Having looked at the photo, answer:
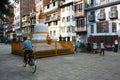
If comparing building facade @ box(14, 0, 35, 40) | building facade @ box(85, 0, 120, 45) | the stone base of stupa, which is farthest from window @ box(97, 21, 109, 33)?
building facade @ box(14, 0, 35, 40)

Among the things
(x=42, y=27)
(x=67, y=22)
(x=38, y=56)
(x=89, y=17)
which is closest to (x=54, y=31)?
(x=67, y=22)

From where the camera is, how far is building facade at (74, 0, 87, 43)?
4609cm

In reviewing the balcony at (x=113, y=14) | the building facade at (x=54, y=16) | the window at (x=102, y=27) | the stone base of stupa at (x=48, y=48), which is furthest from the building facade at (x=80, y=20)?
the stone base of stupa at (x=48, y=48)

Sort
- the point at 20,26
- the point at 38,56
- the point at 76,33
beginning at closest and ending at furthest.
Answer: the point at 38,56 → the point at 76,33 → the point at 20,26

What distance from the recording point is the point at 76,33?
163 ft

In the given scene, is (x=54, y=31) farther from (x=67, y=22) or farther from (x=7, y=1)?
(x=7, y=1)

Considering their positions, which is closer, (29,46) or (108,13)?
(29,46)

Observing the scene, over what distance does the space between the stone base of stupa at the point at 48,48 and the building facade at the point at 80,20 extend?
69.6 ft

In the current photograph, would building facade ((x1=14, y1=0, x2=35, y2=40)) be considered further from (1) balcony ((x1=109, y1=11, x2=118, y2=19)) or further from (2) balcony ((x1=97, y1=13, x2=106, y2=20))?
(1) balcony ((x1=109, y1=11, x2=118, y2=19))

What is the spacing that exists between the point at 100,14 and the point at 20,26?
5672 centimetres

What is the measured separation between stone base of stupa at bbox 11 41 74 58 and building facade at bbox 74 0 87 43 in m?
21.2

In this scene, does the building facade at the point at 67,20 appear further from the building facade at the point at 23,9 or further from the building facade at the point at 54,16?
the building facade at the point at 23,9

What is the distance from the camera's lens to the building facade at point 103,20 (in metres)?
36.8

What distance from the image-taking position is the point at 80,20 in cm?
4716
